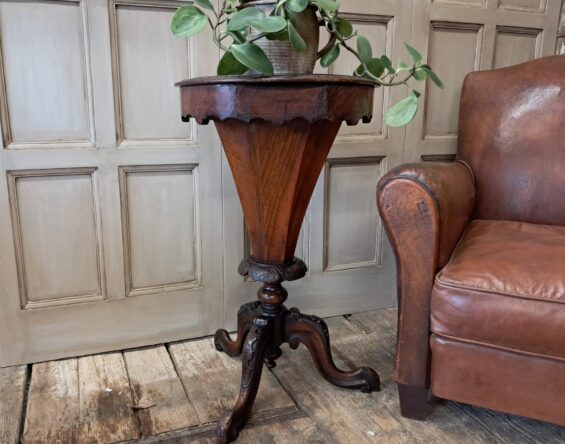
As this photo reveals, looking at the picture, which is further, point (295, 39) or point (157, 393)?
point (157, 393)

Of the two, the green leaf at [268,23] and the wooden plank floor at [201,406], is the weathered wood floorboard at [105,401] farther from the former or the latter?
the green leaf at [268,23]

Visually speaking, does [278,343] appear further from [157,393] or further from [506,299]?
[506,299]

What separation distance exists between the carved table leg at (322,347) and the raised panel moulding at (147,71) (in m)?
A: 0.67

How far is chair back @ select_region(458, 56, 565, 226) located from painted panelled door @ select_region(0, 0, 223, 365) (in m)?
0.89

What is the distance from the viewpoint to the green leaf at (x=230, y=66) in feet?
3.73

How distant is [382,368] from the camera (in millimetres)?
1593

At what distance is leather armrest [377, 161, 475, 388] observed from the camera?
1196 mm

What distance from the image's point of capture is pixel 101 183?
1.55m

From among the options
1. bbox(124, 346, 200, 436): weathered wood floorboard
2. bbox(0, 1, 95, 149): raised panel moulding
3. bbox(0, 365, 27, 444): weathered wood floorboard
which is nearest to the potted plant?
bbox(0, 1, 95, 149): raised panel moulding

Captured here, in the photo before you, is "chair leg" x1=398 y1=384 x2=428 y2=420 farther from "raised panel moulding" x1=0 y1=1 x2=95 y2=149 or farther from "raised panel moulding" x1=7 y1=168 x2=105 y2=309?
"raised panel moulding" x1=0 y1=1 x2=95 y2=149

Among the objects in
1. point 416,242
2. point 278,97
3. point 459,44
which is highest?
point 459,44

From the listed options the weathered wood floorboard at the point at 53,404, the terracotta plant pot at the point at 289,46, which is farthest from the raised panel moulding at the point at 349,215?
the weathered wood floorboard at the point at 53,404

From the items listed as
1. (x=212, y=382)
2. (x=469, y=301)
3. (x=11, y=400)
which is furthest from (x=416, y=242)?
(x=11, y=400)

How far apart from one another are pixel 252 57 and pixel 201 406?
93 centimetres
